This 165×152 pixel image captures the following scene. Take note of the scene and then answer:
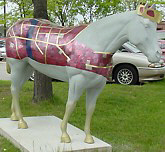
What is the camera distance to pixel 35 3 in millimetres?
7699

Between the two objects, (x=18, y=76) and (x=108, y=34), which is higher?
(x=108, y=34)

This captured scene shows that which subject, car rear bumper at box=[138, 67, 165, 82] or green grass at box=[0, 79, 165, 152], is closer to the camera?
green grass at box=[0, 79, 165, 152]

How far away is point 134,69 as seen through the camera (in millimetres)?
11531

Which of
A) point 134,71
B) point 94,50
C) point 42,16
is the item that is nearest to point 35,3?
point 42,16

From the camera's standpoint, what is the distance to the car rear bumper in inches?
449

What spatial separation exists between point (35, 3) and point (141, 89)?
4.39m

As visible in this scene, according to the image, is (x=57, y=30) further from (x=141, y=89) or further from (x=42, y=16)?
(x=141, y=89)

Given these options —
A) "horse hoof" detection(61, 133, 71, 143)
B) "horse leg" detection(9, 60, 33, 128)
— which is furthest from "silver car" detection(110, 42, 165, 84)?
"horse hoof" detection(61, 133, 71, 143)

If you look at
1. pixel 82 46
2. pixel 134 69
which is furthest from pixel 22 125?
pixel 134 69

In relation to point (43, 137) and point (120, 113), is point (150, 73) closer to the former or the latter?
point (120, 113)

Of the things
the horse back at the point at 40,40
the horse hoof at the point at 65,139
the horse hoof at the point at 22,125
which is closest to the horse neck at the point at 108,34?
the horse back at the point at 40,40

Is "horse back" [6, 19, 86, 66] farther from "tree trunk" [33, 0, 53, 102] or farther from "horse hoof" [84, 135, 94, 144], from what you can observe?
"tree trunk" [33, 0, 53, 102]

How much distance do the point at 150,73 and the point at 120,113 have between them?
4.43m

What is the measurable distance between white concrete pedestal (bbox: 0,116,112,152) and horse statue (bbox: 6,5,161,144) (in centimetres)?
16
